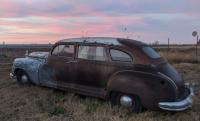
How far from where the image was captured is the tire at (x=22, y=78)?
34.5 feet

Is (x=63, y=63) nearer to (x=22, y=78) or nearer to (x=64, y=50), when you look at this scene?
(x=64, y=50)

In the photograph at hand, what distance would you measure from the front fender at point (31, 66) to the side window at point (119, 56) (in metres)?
2.77

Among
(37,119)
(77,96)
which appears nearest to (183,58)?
(77,96)

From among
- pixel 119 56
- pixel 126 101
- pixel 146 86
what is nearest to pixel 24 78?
pixel 119 56

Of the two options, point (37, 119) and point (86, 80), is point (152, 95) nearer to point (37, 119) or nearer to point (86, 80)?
point (86, 80)

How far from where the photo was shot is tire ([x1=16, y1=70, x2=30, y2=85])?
10.5 meters

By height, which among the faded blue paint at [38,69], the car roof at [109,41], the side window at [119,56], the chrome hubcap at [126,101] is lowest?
the chrome hubcap at [126,101]

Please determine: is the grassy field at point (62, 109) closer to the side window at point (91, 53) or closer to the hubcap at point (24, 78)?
the hubcap at point (24, 78)

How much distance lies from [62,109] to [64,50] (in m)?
1.88

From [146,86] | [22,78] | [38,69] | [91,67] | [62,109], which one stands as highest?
[91,67]

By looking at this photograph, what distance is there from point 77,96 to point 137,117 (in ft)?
7.53

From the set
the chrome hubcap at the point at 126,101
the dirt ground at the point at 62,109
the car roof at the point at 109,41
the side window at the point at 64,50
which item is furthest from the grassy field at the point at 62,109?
the car roof at the point at 109,41

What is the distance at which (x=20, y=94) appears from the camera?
31.9ft

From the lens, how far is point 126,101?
7715 mm
